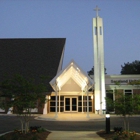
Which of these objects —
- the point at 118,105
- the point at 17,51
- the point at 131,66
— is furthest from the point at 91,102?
the point at 131,66

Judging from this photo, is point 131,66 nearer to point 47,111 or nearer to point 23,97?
point 47,111

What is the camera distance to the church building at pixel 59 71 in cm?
2962

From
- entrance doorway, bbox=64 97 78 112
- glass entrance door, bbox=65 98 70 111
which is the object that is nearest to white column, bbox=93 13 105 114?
entrance doorway, bbox=64 97 78 112

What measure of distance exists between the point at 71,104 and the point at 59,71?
4.84 meters

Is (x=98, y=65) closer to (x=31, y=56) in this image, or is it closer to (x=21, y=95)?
(x=31, y=56)

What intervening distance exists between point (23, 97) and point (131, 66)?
2034 inches

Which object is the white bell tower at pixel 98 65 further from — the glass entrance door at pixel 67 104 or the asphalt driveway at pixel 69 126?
the asphalt driveway at pixel 69 126

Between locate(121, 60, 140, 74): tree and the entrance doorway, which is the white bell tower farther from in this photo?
locate(121, 60, 140, 74): tree

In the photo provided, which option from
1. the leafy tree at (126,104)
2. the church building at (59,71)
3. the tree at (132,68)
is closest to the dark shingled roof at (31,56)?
the church building at (59,71)

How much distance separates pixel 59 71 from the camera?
112 feet

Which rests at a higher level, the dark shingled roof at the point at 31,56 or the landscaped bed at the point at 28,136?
the dark shingled roof at the point at 31,56

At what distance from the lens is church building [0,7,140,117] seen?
29.6 m

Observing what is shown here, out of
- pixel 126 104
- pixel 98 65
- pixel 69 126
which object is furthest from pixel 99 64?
pixel 126 104

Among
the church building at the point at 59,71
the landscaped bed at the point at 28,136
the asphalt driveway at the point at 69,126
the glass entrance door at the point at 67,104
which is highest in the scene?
the church building at the point at 59,71
